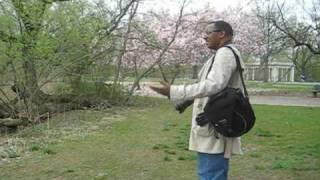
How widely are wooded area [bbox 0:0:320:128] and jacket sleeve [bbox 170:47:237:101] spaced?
823 cm

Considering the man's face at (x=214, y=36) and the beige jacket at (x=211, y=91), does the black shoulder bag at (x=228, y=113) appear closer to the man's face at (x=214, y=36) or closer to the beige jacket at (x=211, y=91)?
the beige jacket at (x=211, y=91)

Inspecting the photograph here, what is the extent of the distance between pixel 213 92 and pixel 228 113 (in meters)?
0.19

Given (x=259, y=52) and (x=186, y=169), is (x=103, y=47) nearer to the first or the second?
(x=186, y=169)

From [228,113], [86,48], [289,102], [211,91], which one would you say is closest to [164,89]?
[211,91]

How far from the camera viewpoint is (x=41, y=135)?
10.9 meters

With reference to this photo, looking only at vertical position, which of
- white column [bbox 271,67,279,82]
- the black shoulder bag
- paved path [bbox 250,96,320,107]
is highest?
the black shoulder bag

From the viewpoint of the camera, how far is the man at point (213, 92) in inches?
133

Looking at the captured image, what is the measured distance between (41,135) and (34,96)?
258 centimetres

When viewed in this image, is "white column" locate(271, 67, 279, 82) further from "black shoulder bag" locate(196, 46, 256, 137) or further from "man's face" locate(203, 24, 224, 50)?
"black shoulder bag" locate(196, 46, 256, 137)

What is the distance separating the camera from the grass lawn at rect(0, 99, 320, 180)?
677 cm

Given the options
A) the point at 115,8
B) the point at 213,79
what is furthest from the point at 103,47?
the point at 213,79

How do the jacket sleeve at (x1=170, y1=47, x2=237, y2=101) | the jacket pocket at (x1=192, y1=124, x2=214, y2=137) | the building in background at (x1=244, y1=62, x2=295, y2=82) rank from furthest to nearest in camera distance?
the building in background at (x1=244, y1=62, x2=295, y2=82) < the jacket pocket at (x1=192, y1=124, x2=214, y2=137) < the jacket sleeve at (x1=170, y1=47, x2=237, y2=101)

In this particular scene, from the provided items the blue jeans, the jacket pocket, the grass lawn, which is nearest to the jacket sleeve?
the jacket pocket

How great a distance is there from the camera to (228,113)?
11.3 ft
